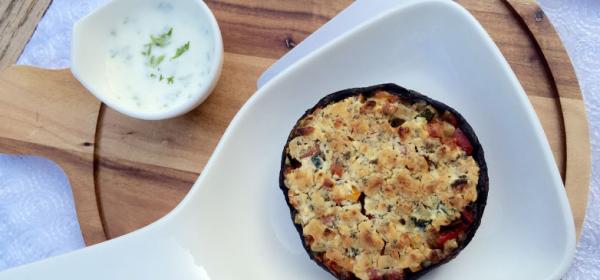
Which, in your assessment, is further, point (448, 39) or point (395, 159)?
point (448, 39)

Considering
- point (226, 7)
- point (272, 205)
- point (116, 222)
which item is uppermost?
point (226, 7)

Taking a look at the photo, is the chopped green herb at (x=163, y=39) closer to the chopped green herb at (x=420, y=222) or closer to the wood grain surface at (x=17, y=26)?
the wood grain surface at (x=17, y=26)

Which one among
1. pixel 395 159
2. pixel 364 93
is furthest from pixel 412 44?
pixel 395 159

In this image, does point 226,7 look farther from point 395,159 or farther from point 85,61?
point 395,159

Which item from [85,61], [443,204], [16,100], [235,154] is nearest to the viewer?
[443,204]

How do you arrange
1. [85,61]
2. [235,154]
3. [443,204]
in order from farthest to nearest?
1. [85,61]
2. [235,154]
3. [443,204]

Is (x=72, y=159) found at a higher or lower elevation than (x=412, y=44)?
lower
